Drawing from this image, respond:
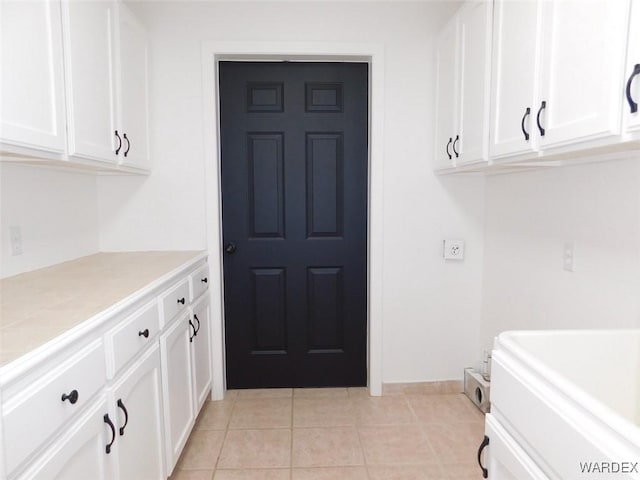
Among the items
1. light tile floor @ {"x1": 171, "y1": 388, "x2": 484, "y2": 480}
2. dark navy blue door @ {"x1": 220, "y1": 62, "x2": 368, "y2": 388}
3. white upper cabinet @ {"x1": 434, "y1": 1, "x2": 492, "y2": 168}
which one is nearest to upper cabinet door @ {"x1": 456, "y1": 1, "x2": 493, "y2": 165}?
white upper cabinet @ {"x1": 434, "y1": 1, "x2": 492, "y2": 168}

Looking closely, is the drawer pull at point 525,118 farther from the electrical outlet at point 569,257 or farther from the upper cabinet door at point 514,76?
the electrical outlet at point 569,257

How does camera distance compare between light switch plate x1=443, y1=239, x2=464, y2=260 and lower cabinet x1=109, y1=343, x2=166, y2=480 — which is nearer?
lower cabinet x1=109, y1=343, x2=166, y2=480

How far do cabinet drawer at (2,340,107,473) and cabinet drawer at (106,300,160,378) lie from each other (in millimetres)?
67

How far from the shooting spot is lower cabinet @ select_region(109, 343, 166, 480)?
1380 mm

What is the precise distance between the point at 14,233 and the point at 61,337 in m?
1.06

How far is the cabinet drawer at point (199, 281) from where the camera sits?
2.30m

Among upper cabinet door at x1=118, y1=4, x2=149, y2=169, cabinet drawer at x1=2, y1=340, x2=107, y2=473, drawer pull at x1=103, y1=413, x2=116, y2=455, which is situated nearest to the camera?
cabinet drawer at x1=2, y1=340, x2=107, y2=473

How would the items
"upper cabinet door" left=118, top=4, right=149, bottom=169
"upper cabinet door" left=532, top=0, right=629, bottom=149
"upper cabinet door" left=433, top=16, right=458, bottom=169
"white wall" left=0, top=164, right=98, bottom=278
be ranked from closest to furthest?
"upper cabinet door" left=532, top=0, right=629, bottom=149 → "white wall" left=0, top=164, right=98, bottom=278 → "upper cabinet door" left=118, top=4, right=149, bottom=169 → "upper cabinet door" left=433, top=16, right=458, bottom=169

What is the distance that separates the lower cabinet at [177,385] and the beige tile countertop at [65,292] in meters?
0.30

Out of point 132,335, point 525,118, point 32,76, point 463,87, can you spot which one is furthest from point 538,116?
point 32,76

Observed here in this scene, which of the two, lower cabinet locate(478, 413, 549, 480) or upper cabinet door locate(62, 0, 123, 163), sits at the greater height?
upper cabinet door locate(62, 0, 123, 163)

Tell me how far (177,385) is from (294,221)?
1.23m

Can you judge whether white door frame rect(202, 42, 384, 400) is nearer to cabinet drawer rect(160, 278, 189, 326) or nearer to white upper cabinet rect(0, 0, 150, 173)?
white upper cabinet rect(0, 0, 150, 173)

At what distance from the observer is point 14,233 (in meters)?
1.84
